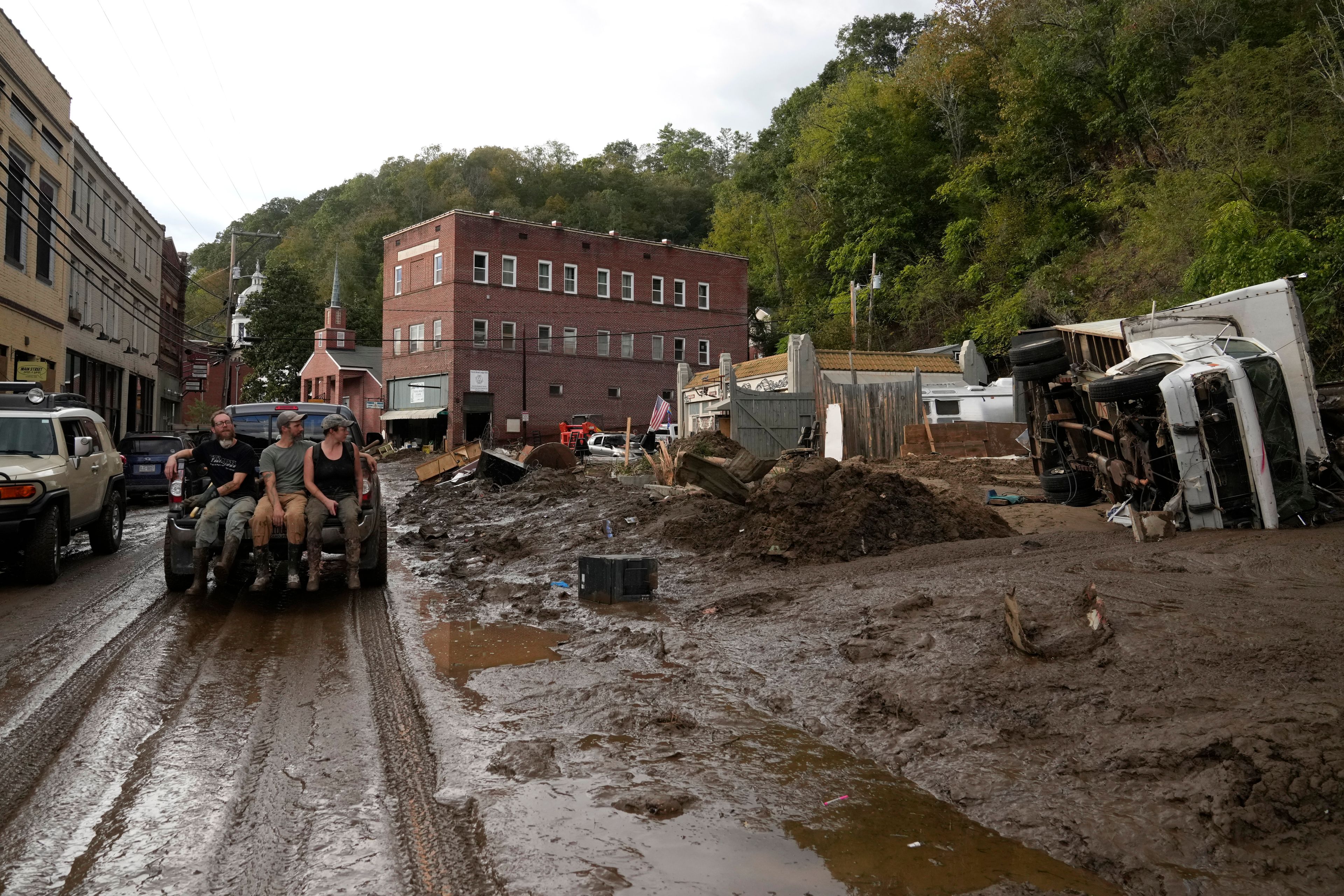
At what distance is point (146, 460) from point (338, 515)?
14.2 metres

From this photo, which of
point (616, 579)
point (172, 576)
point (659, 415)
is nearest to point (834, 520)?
point (616, 579)

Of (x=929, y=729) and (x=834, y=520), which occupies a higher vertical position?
(x=834, y=520)

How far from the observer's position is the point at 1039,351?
12.5 metres

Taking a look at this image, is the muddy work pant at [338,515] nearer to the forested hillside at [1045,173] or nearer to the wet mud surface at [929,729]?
the wet mud surface at [929,729]

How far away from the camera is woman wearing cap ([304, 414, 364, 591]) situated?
29.5ft

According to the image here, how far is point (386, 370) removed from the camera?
57875 mm

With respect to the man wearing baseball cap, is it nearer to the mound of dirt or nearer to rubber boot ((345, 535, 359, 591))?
rubber boot ((345, 535, 359, 591))

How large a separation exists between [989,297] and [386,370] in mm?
36495

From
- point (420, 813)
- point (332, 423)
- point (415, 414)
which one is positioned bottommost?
point (420, 813)

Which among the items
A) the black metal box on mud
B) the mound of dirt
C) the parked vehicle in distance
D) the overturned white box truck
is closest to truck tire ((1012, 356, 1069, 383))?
the overturned white box truck

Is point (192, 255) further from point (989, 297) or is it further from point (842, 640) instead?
point (842, 640)

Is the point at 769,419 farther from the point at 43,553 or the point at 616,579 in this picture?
the point at 43,553

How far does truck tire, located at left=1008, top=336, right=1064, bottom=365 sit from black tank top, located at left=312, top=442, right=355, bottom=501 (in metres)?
8.58

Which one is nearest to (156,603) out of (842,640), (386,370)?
(842,640)
